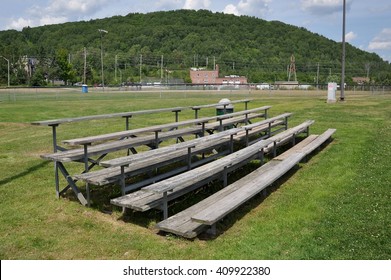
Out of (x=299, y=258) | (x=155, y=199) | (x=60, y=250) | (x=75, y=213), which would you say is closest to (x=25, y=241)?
(x=60, y=250)

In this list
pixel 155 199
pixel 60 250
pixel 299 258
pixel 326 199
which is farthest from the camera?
pixel 326 199

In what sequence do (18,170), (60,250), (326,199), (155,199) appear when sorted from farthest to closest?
(18,170), (326,199), (155,199), (60,250)


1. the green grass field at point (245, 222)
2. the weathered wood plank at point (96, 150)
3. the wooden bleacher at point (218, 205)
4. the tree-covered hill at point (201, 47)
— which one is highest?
the tree-covered hill at point (201, 47)

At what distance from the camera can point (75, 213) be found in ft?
17.9

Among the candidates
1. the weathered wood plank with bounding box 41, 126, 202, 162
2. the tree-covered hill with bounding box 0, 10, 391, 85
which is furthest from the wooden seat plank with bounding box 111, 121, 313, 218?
the tree-covered hill with bounding box 0, 10, 391, 85

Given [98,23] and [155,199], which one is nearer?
[155,199]

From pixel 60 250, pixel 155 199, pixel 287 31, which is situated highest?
pixel 287 31

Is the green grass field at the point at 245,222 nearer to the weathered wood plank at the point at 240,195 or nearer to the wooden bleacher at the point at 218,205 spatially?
the wooden bleacher at the point at 218,205

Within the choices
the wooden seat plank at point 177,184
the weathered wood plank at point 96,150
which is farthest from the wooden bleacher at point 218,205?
the weathered wood plank at point 96,150

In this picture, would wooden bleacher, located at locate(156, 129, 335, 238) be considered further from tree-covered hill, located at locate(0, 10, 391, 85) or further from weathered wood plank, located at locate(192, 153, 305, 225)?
tree-covered hill, located at locate(0, 10, 391, 85)

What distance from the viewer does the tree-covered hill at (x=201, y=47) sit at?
10981cm

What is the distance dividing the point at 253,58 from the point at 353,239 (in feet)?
371

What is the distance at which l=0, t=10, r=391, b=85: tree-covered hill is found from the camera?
10981 cm

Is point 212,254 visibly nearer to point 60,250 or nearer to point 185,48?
point 60,250
